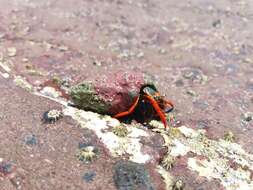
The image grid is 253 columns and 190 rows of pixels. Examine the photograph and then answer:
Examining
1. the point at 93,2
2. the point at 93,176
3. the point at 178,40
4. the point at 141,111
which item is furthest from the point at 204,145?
the point at 93,2

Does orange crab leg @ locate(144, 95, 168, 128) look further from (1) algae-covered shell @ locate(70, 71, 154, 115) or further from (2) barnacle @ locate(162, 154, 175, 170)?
(2) barnacle @ locate(162, 154, 175, 170)

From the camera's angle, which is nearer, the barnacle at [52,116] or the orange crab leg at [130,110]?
the barnacle at [52,116]

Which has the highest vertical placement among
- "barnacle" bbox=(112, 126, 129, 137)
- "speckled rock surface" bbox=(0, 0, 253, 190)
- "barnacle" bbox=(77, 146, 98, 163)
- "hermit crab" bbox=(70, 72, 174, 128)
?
"hermit crab" bbox=(70, 72, 174, 128)

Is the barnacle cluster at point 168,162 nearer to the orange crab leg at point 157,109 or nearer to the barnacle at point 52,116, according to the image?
the orange crab leg at point 157,109

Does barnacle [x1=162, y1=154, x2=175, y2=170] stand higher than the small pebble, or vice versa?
barnacle [x1=162, y1=154, x2=175, y2=170]

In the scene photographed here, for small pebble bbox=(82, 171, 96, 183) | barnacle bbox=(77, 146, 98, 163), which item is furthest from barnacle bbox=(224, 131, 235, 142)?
small pebble bbox=(82, 171, 96, 183)

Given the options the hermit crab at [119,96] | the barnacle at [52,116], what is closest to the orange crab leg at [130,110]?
the hermit crab at [119,96]

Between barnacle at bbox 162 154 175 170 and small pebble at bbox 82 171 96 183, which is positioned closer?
small pebble at bbox 82 171 96 183

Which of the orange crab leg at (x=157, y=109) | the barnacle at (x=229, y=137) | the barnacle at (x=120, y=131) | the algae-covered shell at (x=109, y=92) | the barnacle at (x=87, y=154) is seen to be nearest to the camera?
the barnacle at (x=87, y=154)
